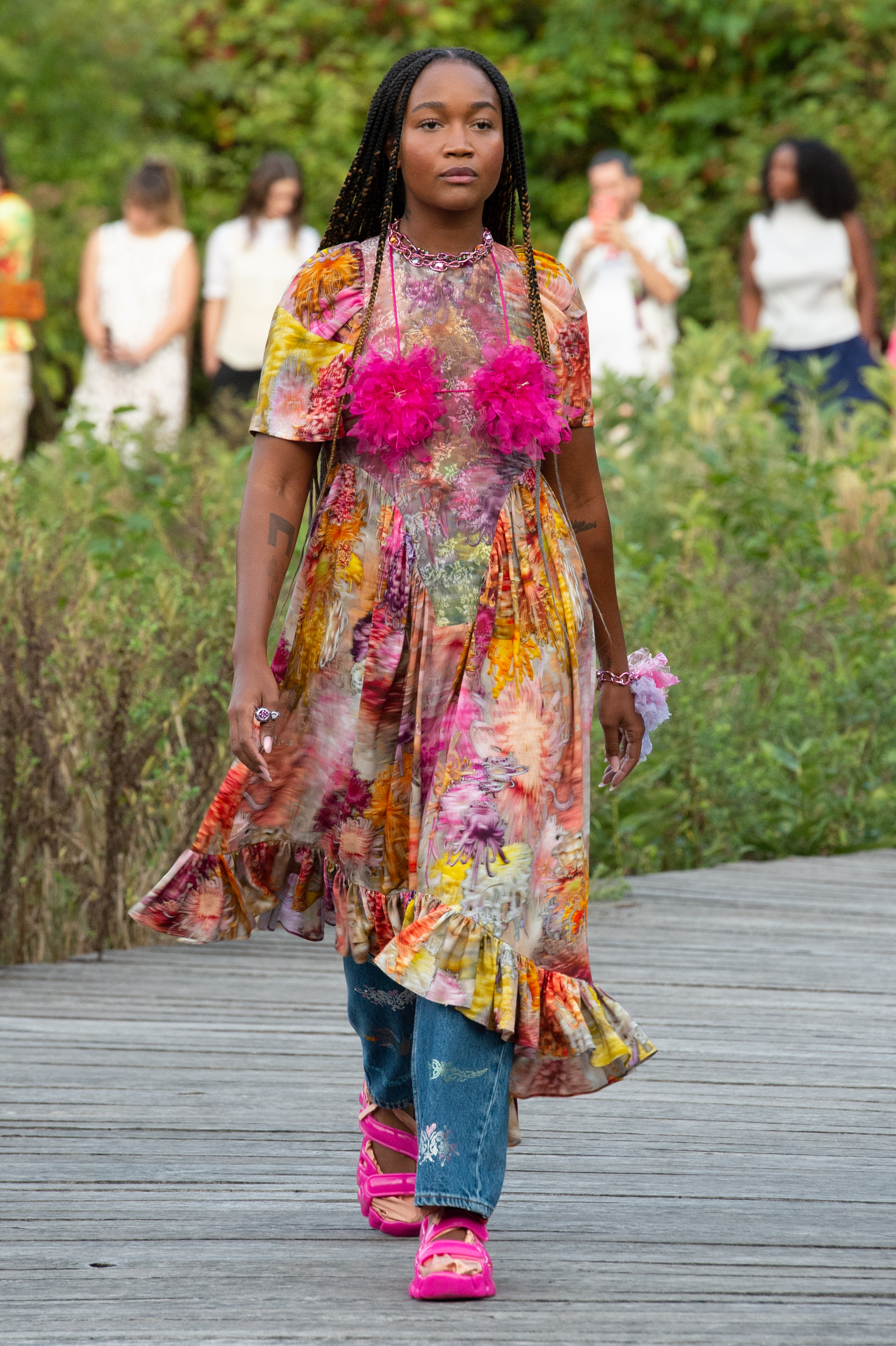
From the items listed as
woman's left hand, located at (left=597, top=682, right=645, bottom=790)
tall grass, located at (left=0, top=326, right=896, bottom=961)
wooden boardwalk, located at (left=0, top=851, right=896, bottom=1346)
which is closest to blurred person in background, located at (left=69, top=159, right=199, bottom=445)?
tall grass, located at (left=0, top=326, right=896, bottom=961)

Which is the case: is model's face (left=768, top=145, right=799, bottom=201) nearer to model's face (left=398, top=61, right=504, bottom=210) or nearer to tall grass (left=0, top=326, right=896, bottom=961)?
tall grass (left=0, top=326, right=896, bottom=961)

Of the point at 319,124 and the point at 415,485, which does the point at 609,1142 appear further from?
the point at 319,124

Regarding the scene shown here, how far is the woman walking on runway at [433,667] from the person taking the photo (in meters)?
2.39

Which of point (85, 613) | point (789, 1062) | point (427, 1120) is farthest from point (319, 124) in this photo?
point (427, 1120)

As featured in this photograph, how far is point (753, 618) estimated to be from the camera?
6500 mm

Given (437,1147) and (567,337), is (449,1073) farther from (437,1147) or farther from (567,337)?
(567,337)

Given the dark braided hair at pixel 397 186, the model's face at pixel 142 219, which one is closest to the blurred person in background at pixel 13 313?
the model's face at pixel 142 219

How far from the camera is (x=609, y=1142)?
3.11 metres

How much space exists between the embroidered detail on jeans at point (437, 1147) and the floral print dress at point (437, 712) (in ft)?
0.48

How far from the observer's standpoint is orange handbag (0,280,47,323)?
8.64m

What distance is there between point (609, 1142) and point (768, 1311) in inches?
31.4

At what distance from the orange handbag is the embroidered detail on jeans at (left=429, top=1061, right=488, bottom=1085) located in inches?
269

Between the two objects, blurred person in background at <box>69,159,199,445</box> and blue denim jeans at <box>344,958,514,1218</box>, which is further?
blurred person in background at <box>69,159,199,445</box>

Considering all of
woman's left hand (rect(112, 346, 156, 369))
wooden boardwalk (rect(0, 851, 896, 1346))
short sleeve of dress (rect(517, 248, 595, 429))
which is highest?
woman's left hand (rect(112, 346, 156, 369))
